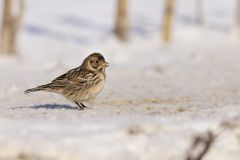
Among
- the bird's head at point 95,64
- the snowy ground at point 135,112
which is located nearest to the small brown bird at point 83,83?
the bird's head at point 95,64

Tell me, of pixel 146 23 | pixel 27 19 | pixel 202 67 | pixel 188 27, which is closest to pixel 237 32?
pixel 188 27

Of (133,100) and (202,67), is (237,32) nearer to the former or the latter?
(202,67)

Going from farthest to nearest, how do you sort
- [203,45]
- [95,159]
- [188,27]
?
[188,27] → [203,45] → [95,159]

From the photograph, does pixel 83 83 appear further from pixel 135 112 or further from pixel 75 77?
pixel 135 112

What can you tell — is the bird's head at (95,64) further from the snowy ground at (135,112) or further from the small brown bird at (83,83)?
the snowy ground at (135,112)

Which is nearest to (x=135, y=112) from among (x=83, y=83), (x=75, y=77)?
(x=83, y=83)

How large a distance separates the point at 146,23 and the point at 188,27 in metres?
3.31

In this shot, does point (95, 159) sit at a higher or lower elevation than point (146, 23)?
higher

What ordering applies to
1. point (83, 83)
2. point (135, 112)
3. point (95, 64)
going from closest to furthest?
point (135, 112) → point (83, 83) → point (95, 64)

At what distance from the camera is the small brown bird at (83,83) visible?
8.95 metres

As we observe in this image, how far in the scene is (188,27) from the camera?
1367 inches

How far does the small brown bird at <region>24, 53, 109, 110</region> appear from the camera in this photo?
895cm

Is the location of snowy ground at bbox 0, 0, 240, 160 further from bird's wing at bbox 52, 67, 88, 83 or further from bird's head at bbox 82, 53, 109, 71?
bird's head at bbox 82, 53, 109, 71

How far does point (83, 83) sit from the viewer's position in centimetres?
898
